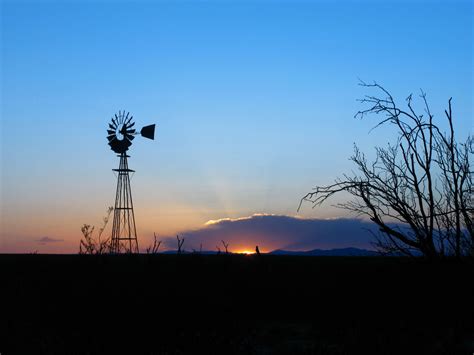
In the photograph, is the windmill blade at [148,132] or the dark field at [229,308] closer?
the dark field at [229,308]

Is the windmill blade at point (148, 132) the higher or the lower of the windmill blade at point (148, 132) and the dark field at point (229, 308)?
the higher

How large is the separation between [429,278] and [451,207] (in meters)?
2.19

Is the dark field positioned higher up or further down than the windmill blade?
further down

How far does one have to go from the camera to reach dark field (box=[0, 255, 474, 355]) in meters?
11.4

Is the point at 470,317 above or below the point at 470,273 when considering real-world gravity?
below

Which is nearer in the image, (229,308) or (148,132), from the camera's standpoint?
(229,308)

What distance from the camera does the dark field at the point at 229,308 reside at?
37.4 ft

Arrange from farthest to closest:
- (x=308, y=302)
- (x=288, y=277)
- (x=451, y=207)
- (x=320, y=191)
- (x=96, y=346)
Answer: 1. (x=288, y=277)
2. (x=308, y=302)
3. (x=320, y=191)
4. (x=451, y=207)
5. (x=96, y=346)

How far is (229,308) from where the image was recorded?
47.3 ft

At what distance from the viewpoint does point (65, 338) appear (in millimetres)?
11812

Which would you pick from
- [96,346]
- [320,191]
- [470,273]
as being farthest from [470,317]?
[96,346]

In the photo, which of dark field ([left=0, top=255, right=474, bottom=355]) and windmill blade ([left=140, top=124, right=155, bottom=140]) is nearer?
dark field ([left=0, top=255, right=474, bottom=355])

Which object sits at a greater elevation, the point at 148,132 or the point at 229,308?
the point at 148,132

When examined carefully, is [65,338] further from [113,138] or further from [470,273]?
[113,138]
